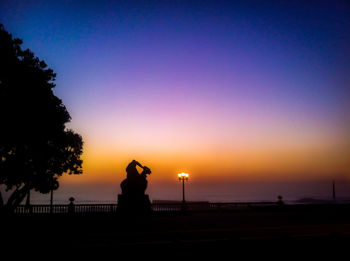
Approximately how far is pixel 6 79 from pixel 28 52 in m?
3.28

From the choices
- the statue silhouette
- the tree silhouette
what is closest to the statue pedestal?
the statue silhouette

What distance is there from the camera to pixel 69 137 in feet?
91.1

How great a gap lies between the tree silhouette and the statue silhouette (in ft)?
20.5

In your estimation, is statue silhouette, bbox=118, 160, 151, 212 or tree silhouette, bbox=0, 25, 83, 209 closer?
tree silhouette, bbox=0, 25, 83, 209

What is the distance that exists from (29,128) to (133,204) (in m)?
10.7

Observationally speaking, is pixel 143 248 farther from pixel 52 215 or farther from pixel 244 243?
pixel 52 215

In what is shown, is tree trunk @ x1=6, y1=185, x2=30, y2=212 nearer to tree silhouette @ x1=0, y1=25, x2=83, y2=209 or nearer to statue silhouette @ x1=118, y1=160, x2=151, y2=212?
tree silhouette @ x1=0, y1=25, x2=83, y2=209

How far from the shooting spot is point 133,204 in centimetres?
2525

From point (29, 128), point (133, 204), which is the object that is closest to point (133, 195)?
point (133, 204)

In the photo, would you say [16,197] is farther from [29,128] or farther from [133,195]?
[133,195]

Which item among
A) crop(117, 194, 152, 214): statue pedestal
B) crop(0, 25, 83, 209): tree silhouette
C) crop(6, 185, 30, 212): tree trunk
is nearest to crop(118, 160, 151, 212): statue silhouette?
crop(117, 194, 152, 214): statue pedestal

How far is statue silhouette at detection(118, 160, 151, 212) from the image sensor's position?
25.2m

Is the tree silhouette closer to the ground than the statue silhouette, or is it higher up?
higher up

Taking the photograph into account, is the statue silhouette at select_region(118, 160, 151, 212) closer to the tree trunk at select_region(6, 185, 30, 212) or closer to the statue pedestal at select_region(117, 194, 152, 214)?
the statue pedestal at select_region(117, 194, 152, 214)
